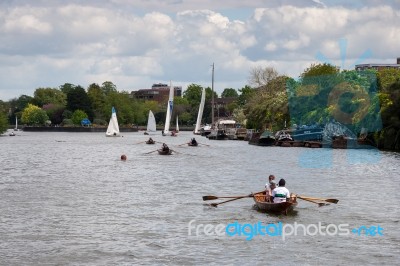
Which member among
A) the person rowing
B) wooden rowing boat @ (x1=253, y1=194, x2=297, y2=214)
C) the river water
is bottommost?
the river water

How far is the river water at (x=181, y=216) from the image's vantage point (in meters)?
33.6

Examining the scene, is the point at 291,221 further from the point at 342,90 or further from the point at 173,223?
the point at 342,90

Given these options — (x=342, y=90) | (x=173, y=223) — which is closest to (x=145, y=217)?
(x=173, y=223)

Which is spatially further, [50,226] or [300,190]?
[300,190]

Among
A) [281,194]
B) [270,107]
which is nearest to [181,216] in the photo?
[281,194]

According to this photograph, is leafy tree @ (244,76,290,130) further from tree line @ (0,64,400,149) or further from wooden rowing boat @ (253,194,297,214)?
wooden rowing boat @ (253,194,297,214)

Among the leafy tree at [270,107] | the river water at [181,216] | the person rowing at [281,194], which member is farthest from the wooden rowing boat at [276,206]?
the leafy tree at [270,107]

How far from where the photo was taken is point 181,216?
145 ft

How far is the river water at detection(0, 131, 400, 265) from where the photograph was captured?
3359cm

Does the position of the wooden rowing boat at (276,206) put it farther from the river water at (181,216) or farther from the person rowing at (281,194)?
the river water at (181,216)

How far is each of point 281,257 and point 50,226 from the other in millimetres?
13538

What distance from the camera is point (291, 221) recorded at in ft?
135

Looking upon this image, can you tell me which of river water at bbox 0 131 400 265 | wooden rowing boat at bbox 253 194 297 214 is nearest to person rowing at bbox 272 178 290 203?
wooden rowing boat at bbox 253 194 297 214

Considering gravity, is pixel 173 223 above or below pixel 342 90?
below
